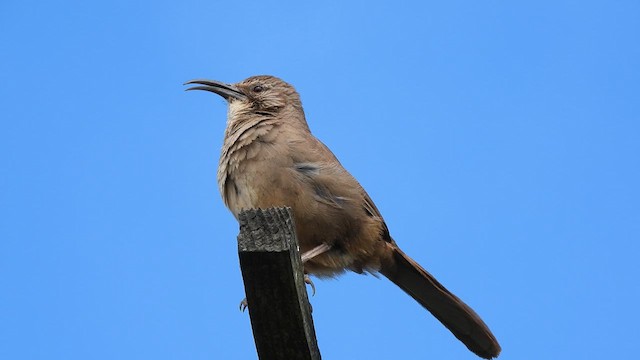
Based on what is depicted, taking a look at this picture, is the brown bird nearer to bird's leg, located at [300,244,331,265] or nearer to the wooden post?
bird's leg, located at [300,244,331,265]

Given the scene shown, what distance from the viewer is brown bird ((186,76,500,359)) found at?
4.57m

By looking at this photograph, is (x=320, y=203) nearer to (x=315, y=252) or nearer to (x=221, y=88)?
(x=315, y=252)

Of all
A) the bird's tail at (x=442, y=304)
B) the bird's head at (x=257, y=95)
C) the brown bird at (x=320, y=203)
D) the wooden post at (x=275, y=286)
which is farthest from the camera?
the bird's head at (x=257, y=95)

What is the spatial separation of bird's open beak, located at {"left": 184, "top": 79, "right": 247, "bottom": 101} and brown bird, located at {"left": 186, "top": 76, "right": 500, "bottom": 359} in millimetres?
238

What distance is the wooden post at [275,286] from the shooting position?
2.83m

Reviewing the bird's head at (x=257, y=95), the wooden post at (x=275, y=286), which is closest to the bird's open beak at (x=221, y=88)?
the bird's head at (x=257, y=95)

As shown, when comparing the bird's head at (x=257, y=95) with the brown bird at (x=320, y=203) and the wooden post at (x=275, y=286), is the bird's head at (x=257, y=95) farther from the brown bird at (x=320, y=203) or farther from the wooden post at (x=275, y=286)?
the wooden post at (x=275, y=286)

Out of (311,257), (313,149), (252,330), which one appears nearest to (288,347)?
(252,330)

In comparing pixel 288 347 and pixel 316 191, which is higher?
pixel 316 191

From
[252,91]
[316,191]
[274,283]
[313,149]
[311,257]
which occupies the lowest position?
[274,283]

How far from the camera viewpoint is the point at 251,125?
493 cm

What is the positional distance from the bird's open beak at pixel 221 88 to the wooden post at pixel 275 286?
2.60 m

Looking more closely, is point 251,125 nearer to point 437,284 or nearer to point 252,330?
point 437,284

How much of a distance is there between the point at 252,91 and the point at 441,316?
2.02m
